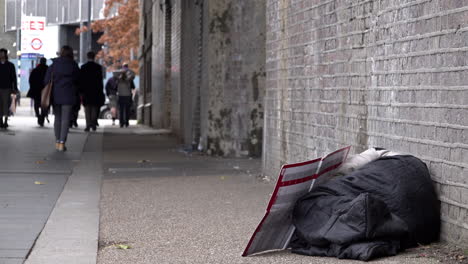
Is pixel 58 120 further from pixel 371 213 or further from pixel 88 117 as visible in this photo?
pixel 371 213

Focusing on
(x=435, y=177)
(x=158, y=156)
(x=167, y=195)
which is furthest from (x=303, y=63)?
(x=158, y=156)

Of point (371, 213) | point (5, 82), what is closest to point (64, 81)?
point (5, 82)

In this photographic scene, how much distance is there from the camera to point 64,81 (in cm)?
1800

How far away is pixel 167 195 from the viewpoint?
11.0m

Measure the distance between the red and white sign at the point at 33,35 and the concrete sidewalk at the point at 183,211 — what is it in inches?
977

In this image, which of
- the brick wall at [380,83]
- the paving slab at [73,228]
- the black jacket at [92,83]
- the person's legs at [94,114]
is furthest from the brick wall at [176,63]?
the brick wall at [380,83]

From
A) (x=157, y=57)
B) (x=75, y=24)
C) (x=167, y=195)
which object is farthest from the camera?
(x=75, y=24)

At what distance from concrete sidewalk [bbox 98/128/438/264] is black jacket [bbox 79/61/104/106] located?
925 centimetres

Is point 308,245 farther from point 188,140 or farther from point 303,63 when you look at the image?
point 188,140

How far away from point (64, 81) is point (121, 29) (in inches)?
1627

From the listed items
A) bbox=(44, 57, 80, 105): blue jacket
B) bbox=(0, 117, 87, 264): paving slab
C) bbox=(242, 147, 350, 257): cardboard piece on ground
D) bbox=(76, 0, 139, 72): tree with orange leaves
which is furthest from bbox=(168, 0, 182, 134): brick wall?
bbox=(76, 0, 139, 72): tree with orange leaves

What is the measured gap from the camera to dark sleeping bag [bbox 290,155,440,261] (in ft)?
21.7

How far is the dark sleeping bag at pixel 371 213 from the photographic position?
21.7ft

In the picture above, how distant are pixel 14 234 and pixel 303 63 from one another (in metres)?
4.19
